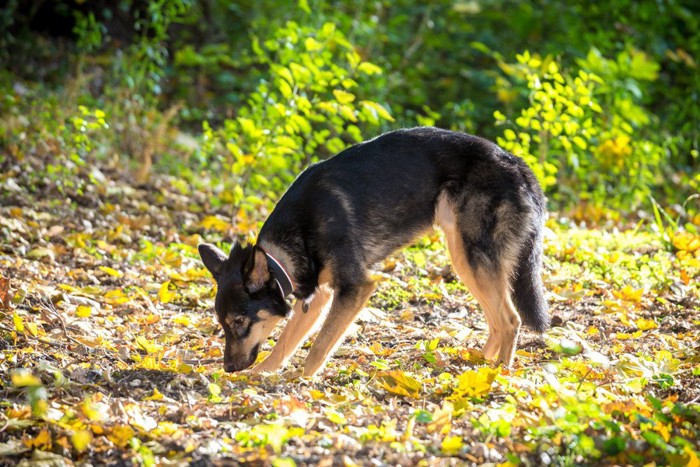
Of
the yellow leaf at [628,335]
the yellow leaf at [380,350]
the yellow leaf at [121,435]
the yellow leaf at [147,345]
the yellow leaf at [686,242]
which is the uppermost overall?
the yellow leaf at [121,435]

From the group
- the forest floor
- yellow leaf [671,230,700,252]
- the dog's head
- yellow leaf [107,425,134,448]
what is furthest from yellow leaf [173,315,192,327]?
yellow leaf [671,230,700,252]

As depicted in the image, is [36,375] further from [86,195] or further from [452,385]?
[86,195]

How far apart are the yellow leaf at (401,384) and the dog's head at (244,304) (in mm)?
934

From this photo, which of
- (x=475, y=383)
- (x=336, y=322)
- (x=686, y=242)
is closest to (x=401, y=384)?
(x=475, y=383)

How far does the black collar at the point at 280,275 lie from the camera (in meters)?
4.90

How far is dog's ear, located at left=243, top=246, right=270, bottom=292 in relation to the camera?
4738 millimetres

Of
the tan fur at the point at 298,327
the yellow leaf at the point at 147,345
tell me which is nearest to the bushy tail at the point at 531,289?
the tan fur at the point at 298,327

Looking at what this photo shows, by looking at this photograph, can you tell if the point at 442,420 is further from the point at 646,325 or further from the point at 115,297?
the point at 115,297

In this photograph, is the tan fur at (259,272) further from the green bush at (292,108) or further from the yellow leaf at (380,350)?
the green bush at (292,108)

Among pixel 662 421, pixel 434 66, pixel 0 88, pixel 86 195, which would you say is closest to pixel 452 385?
pixel 662 421

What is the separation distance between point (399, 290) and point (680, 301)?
2.20m

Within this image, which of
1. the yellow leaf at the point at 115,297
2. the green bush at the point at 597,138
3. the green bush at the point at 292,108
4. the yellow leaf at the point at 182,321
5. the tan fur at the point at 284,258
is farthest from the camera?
the green bush at the point at 597,138

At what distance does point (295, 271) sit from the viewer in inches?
201

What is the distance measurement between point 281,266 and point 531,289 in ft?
5.37
